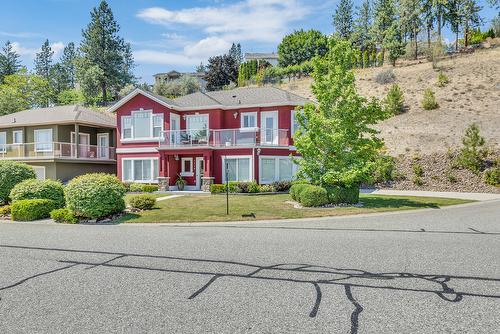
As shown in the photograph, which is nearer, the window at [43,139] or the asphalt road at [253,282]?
the asphalt road at [253,282]

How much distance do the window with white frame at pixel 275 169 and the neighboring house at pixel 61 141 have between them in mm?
14948

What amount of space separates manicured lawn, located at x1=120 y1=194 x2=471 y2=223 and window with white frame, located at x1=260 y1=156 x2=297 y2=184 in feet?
18.0

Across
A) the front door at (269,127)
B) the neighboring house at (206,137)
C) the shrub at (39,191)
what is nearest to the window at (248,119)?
the neighboring house at (206,137)

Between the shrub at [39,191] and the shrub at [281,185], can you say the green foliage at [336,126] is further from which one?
the shrub at [39,191]

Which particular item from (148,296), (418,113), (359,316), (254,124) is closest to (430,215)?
(359,316)

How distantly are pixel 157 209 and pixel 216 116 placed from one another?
→ 478 inches

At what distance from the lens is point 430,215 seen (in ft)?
49.9

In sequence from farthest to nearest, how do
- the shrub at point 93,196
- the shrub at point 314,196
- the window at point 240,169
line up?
the window at point 240,169 → the shrub at point 314,196 → the shrub at point 93,196

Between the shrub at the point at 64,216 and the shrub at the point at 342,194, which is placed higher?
the shrub at the point at 342,194

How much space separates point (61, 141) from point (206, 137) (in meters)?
13.6

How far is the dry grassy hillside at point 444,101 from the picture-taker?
35.3 metres

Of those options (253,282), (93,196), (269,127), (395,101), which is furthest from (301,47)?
(253,282)

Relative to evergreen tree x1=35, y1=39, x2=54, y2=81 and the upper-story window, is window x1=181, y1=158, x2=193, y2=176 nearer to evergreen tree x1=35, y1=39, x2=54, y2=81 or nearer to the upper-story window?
the upper-story window

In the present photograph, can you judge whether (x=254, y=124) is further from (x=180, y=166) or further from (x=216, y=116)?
(x=180, y=166)
